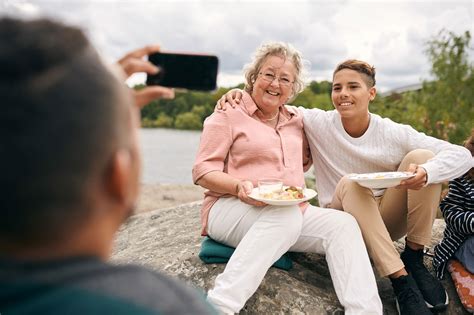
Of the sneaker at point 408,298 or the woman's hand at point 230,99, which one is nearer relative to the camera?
the sneaker at point 408,298

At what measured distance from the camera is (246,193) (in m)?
3.13

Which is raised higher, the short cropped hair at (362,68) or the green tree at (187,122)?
the short cropped hair at (362,68)

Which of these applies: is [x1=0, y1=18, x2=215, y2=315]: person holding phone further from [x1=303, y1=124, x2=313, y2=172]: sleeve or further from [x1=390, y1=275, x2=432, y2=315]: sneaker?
[x1=303, y1=124, x2=313, y2=172]: sleeve

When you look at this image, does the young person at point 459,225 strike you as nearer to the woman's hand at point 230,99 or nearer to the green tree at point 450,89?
the woman's hand at point 230,99

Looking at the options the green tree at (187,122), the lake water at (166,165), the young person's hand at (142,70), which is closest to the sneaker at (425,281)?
the young person's hand at (142,70)

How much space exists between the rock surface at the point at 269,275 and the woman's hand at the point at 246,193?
0.45 meters

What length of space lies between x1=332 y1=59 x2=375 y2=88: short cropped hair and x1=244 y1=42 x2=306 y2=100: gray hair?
0.87 feet

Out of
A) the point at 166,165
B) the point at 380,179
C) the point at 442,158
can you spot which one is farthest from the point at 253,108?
the point at 166,165

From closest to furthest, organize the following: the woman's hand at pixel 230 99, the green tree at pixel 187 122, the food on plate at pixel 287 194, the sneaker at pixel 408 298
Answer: the food on plate at pixel 287 194 → the sneaker at pixel 408 298 → the woman's hand at pixel 230 99 → the green tree at pixel 187 122

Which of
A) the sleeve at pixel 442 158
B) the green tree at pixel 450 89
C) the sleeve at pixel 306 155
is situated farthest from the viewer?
the green tree at pixel 450 89

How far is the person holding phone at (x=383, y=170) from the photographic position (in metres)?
3.26

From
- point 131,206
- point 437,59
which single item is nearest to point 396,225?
point 131,206

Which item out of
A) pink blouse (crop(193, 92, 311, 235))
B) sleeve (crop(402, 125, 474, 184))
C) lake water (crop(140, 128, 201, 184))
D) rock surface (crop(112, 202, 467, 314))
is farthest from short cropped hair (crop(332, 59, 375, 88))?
lake water (crop(140, 128, 201, 184))

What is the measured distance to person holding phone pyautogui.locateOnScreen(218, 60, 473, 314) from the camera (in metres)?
3.26
